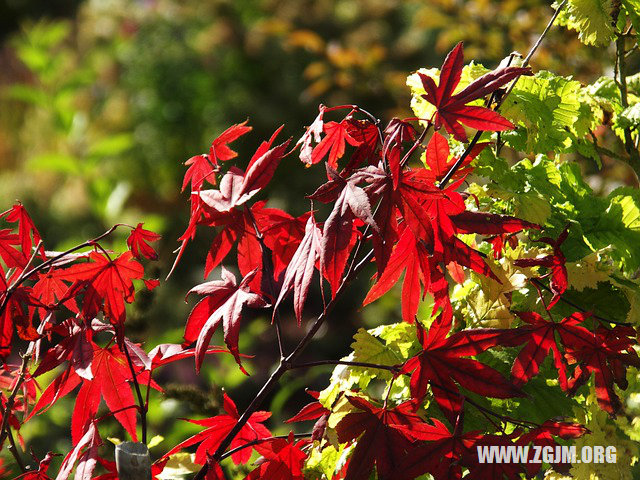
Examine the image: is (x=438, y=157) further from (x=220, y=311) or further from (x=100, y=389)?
(x=100, y=389)

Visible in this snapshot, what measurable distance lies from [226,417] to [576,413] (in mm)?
482

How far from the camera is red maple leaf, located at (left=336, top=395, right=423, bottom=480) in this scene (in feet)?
2.65

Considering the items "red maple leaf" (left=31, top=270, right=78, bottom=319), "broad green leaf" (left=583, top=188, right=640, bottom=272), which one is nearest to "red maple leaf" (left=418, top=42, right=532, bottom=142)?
"broad green leaf" (left=583, top=188, right=640, bottom=272)

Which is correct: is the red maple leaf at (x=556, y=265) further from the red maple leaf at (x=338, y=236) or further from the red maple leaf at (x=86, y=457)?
the red maple leaf at (x=86, y=457)

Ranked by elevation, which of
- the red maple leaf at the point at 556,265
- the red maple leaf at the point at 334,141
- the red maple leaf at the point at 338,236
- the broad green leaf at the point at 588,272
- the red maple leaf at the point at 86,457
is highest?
the red maple leaf at the point at 334,141

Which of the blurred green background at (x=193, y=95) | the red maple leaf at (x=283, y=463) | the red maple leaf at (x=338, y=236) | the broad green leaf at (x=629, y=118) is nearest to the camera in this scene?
the red maple leaf at (x=338, y=236)

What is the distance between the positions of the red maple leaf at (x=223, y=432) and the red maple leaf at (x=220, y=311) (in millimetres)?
110

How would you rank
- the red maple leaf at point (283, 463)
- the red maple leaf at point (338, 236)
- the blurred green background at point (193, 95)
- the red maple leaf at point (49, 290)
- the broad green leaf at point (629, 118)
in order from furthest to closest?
the blurred green background at point (193, 95)
the broad green leaf at point (629, 118)
the red maple leaf at point (49, 290)
the red maple leaf at point (283, 463)
the red maple leaf at point (338, 236)

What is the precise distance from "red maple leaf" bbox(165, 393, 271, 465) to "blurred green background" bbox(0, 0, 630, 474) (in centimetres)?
190

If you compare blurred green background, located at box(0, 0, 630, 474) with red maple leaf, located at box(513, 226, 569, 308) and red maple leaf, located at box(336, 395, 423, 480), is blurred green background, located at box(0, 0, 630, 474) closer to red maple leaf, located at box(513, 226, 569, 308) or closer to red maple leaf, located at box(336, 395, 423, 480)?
red maple leaf, located at box(513, 226, 569, 308)

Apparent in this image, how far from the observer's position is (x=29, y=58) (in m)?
3.71

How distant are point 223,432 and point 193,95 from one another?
4.63m

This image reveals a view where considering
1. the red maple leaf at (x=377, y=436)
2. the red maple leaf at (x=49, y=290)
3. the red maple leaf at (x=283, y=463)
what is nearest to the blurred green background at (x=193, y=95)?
the red maple leaf at (x=49, y=290)

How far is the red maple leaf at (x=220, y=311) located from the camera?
2.68 feet
